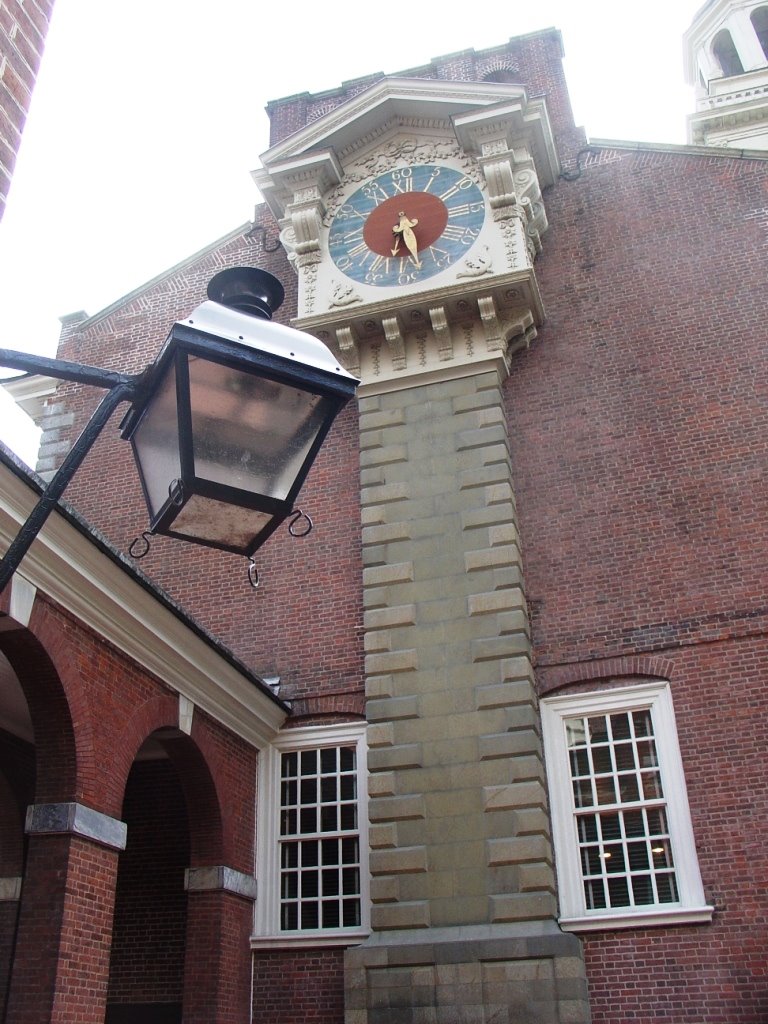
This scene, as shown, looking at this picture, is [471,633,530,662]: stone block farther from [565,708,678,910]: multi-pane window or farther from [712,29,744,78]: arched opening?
[712,29,744,78]: arched opening

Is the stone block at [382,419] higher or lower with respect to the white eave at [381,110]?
lower

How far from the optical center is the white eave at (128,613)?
916 cm

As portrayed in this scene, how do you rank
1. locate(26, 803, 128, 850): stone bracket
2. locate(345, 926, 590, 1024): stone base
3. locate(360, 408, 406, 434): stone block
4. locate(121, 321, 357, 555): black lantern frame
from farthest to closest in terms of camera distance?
locate(360, 408, 406, 434): stone block → locate(345, 926, 590, 1024): stone base → locate(26, 803, 128, 850): stone bracket → locate(121, 321, 357, 555): black lantern frame

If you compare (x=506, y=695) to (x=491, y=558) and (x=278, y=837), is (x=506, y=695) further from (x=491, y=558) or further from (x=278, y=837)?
(x=278, y=837)

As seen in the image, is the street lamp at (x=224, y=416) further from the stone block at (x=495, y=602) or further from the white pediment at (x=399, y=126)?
the white pediment at (x=399, y=126)

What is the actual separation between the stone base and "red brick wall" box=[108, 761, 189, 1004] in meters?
2.48

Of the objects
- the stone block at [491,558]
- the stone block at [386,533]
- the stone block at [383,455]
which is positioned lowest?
the stone block at [491,558]

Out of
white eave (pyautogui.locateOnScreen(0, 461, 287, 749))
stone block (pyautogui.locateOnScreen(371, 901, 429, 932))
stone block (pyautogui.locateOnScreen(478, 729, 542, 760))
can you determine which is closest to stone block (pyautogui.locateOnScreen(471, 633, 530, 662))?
stone block (pyautogui.locateOnScreen(478, 729, 542, 760))

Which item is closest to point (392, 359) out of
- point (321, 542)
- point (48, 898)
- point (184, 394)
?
point (321, 542)

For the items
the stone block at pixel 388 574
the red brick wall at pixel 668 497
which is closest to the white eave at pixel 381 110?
the red brick wall at pixel 668 497

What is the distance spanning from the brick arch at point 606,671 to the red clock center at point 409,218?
705 cm

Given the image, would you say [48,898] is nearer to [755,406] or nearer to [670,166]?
[755,406]

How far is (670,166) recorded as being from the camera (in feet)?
54.5

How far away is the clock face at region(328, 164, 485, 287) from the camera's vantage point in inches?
635
